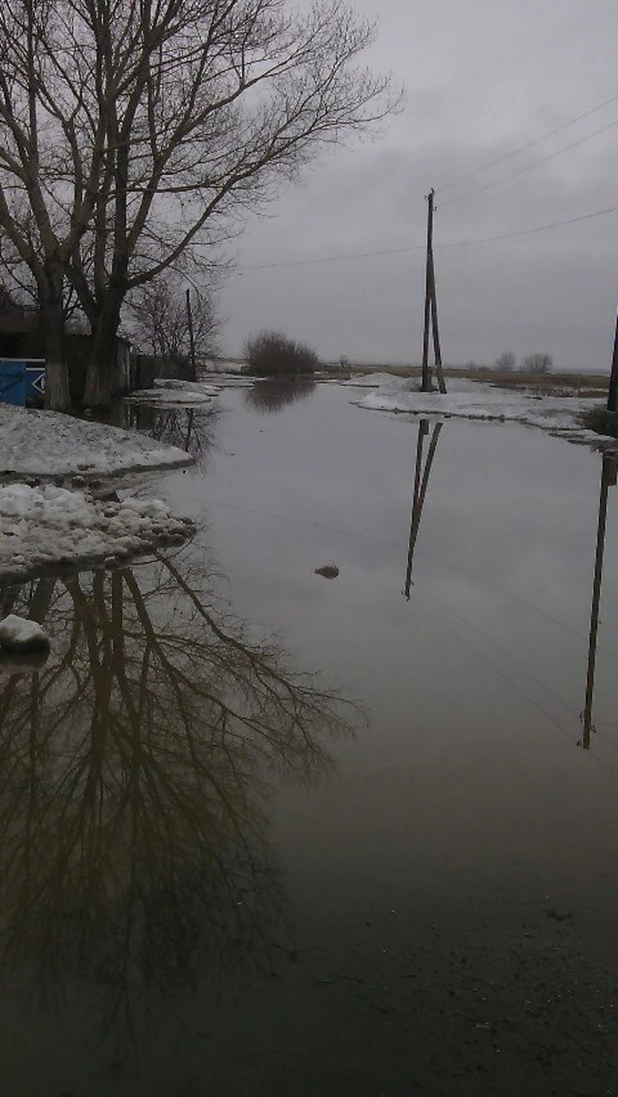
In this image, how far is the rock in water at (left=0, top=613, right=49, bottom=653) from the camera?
236 inches

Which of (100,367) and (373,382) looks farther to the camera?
(373,382)

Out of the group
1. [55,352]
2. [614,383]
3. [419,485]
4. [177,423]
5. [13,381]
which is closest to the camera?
[419,485]

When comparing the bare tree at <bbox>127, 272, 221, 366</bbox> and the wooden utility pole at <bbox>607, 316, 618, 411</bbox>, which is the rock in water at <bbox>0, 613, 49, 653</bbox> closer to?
the wooden utility pole at <bbox>607, 316, 618, 411</bbox>

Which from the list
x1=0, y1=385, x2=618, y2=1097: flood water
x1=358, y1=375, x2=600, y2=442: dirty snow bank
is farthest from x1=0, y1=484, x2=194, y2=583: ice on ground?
x1=358, y1=375, x2=600, y2=442: dirty snow bank

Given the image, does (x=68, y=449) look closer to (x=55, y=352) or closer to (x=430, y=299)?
(x=55, y=352)

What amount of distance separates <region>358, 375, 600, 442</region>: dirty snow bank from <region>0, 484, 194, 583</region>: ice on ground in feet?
79.5

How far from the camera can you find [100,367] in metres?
24.6

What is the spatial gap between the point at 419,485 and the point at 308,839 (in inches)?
475

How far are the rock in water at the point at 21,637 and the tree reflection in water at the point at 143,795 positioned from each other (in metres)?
0.15

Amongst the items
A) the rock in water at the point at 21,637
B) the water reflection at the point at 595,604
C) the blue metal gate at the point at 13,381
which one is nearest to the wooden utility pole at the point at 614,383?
the water reflection at the point at 595,604

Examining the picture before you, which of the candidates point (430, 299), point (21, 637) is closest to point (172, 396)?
point (430, 299)

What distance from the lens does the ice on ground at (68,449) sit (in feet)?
46.0

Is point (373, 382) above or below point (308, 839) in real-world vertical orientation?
above

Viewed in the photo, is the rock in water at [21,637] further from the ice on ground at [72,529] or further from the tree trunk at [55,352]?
the tree trunk at [55,352]
